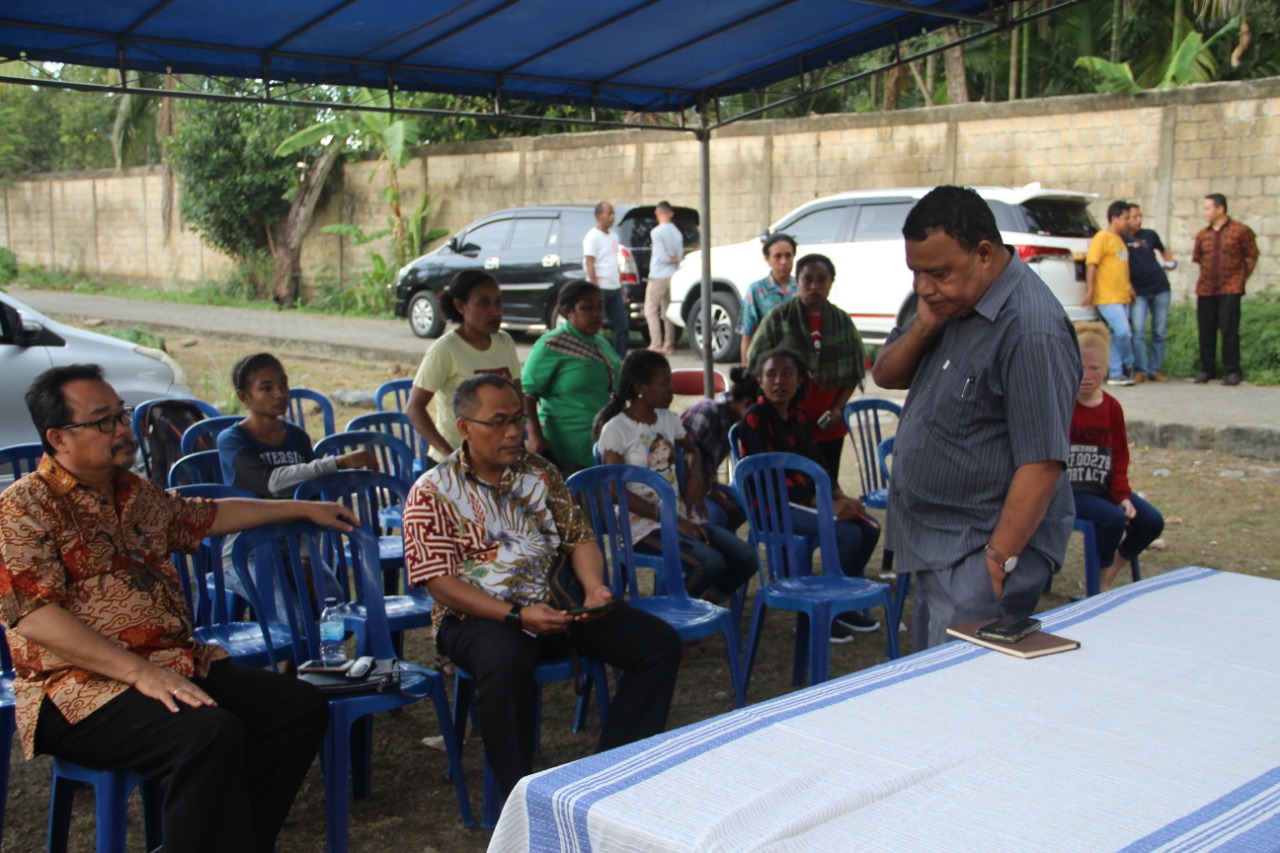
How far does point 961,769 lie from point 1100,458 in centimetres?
336

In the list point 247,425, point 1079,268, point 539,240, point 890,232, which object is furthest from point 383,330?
point 247,425

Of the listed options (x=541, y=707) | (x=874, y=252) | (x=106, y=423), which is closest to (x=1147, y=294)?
(x=874, y=252)

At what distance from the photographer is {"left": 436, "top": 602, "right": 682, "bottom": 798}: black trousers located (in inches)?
125

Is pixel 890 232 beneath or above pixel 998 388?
above

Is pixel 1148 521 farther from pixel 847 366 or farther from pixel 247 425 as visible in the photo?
pixel 247 425

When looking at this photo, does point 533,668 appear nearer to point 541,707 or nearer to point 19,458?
point 541,707

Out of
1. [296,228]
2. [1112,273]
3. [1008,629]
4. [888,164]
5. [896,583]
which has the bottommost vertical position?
[896,583]

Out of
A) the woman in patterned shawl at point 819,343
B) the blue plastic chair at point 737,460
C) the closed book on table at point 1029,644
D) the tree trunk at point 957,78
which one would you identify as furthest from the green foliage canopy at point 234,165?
the closed book on table at point 1029,644

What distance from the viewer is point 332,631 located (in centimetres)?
381

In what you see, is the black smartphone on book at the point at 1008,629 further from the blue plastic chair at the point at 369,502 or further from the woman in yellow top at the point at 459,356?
the woman in yellow top at the point at 459,356

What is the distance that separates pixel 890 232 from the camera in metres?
11.1

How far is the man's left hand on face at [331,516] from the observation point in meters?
3.39

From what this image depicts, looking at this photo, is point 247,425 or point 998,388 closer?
point 998,388

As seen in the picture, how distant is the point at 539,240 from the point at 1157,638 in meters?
11.9
